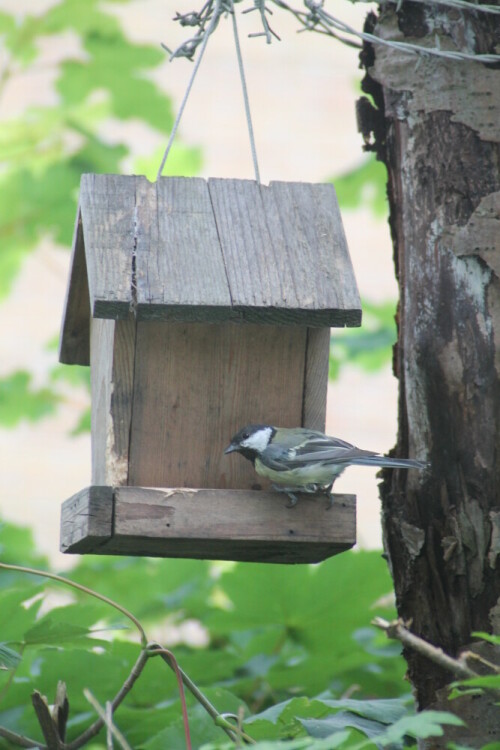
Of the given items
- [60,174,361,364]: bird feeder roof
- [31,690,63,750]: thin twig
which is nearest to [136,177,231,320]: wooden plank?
[60,174,361,364]: bird feeder roof

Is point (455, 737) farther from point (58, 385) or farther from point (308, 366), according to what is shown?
point (58, 385)

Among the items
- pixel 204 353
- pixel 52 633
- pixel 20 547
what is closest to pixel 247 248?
pixel 204 353

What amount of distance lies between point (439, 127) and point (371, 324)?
2620 mm

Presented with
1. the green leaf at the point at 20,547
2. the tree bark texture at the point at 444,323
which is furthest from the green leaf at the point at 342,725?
the green leaf at the point at 20,547

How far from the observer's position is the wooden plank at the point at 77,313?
3428 mm

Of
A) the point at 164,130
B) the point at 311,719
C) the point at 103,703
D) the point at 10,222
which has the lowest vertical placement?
the point at 103,703

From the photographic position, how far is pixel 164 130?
17.5ft

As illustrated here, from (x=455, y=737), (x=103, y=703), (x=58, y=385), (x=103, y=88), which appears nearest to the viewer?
(x=455, y=737)

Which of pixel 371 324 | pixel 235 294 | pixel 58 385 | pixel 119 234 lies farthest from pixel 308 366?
pixel 58 385

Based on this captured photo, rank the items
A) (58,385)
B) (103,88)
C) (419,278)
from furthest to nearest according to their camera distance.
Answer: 1. (58,385)
2. (103,88)
3. (419,278)

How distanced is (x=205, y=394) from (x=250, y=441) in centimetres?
24

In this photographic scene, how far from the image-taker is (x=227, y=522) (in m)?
2.79

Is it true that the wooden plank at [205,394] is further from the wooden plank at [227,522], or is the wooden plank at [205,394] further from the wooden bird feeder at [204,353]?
the wooden plank at [227,522]

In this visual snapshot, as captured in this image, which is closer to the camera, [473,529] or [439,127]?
[473,529]
